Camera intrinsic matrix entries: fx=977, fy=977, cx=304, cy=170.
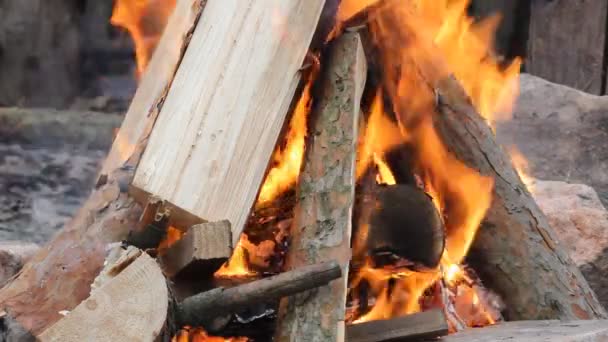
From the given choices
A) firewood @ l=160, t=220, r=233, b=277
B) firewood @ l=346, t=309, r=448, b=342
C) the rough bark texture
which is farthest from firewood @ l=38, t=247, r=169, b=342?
the rough bark texture

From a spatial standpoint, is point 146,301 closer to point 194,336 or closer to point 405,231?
point 194,336

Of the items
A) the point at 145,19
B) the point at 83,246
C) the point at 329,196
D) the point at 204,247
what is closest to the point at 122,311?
the point at 204,247

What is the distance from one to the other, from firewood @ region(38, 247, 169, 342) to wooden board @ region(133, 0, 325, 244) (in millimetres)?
354

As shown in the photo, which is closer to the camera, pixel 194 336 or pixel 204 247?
pixel 204 247

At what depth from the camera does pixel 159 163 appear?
2422mm

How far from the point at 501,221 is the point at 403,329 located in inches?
23.6

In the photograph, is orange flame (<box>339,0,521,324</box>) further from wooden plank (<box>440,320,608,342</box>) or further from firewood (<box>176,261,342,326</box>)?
firewood (<box>176,261,342,326</box>)

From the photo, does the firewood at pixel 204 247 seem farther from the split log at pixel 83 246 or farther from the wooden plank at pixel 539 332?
the wooden plank at pixel 539 332

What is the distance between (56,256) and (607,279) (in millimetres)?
2147

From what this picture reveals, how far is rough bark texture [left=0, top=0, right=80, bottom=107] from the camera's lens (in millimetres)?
6418

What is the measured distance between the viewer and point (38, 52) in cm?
652

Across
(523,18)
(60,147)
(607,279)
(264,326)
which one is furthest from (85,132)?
(264,326)

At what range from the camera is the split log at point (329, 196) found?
7.32 ft

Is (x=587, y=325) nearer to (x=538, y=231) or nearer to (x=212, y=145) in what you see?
(x=538, y=231)
